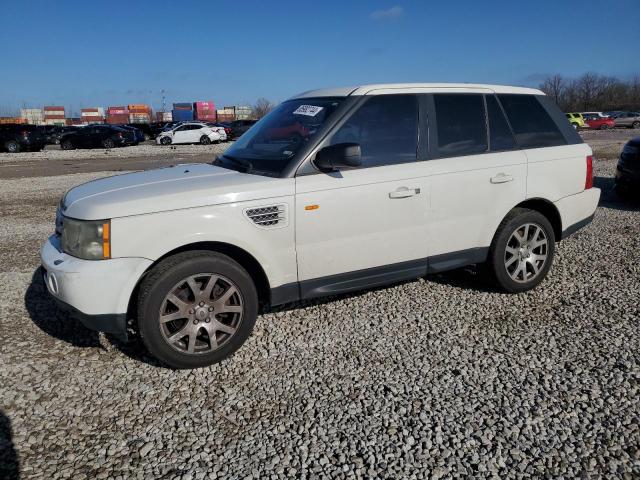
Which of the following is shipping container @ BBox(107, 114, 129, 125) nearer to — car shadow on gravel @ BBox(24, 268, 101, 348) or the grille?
car shadow on gravel @ BBox(24, 268, 101, 348)

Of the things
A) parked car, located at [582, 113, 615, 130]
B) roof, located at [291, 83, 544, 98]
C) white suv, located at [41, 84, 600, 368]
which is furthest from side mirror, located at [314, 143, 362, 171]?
parked car, located at [582, 113, 615, 130]

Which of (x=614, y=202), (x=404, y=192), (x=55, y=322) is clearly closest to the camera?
(x=404, y=192)

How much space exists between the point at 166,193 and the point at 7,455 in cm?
174

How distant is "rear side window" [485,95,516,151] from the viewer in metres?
4.52

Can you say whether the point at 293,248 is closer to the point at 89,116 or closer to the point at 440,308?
the point at 440,308

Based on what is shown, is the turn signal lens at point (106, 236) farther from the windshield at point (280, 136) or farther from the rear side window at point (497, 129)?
the rear side window at point (497, 129)

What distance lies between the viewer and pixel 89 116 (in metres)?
111

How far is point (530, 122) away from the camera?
15.6 ft

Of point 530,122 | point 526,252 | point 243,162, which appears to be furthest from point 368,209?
point 530,122

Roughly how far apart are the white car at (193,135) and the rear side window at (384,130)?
30873 mm

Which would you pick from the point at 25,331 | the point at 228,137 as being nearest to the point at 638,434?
the point at 25,331

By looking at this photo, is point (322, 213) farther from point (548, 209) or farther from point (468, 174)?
point (548, 209)

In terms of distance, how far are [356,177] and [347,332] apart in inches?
49.2

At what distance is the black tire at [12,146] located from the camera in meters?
28.4
